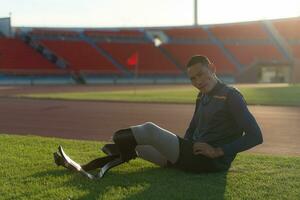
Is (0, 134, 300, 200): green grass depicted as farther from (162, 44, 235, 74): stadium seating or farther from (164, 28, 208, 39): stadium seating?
(164, 28, 208, 39): stadium seating

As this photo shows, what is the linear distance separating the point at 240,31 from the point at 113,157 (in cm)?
5017

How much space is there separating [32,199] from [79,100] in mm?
17915

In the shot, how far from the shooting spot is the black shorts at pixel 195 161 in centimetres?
517

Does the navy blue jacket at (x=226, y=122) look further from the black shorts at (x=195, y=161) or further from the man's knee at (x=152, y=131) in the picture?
the man's knee at (x=152, y=131)

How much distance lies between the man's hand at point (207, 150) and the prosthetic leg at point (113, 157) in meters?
0.65

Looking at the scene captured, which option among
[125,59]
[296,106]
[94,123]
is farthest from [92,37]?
[94,123]

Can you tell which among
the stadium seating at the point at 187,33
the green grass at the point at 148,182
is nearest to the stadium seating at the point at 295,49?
the stadium seating at the point at 187,33

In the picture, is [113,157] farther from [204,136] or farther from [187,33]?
[187,33]

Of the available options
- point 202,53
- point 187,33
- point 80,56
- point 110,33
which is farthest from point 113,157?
point 187,33

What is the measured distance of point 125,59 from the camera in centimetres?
5309

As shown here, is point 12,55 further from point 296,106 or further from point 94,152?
point 94,152

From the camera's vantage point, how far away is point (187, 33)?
5581cm

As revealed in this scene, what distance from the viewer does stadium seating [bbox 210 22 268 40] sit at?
174 feet

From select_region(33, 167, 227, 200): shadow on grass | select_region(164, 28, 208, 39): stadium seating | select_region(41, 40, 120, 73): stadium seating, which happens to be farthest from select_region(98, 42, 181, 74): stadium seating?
select_region(33, 167, 227, 200): shadow on grass
